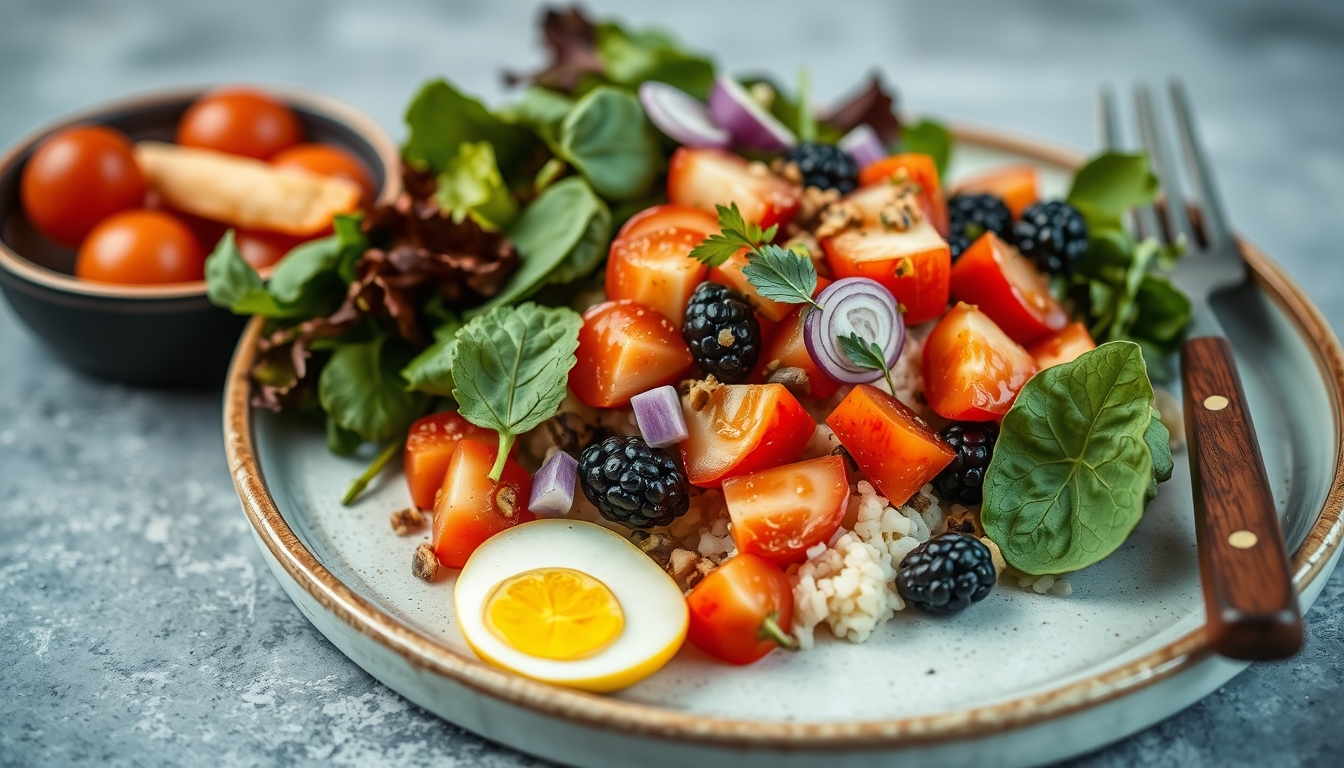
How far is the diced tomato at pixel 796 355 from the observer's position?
2.39 meters

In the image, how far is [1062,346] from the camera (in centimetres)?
258

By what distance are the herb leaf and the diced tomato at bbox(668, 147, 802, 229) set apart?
483 millimetres

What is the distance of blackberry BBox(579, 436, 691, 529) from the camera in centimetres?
221

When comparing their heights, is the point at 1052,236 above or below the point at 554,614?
above

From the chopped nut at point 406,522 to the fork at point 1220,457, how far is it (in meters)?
1.52

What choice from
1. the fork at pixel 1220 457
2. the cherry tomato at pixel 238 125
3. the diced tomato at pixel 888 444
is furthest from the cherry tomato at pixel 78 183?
the fork at pixel 1220 457

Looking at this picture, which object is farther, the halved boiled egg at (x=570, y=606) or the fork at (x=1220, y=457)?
the halved boiled egg at (x=570, y=606)

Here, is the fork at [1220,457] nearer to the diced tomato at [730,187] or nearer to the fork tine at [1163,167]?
the fork tine at [1163,167]

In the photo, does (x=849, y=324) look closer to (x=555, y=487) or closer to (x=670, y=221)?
(x=670, y=221)

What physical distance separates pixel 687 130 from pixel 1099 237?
1065mm

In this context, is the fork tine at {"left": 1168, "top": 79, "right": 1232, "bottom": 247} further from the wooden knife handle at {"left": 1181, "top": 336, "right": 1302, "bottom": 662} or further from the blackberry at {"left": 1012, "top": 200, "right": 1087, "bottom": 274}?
the wooden knife handle at {"left": 1181, "top": 336, "right": 1302, "bottom": 662}

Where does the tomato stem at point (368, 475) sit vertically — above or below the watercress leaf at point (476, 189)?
below

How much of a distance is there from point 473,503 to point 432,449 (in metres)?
0.22

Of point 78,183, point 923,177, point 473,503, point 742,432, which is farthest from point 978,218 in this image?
point 78,183
